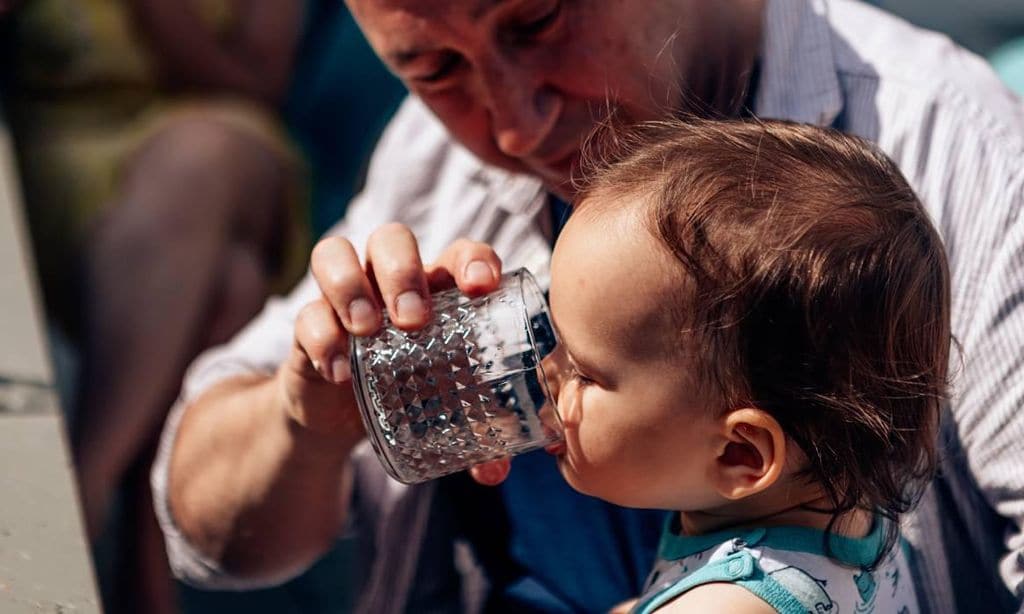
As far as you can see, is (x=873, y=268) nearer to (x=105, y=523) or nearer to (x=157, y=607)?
(x=157, y=607)

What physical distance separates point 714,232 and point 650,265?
5 cm

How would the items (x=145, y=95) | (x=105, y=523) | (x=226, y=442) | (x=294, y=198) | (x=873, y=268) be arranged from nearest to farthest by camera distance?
1. (x=873, y=268)
2. (x=226, y=442)
3. (x=105, y=523)
4. (x=294, y=198)
5. (x=145, y=95)

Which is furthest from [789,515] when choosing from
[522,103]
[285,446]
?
[285,446]

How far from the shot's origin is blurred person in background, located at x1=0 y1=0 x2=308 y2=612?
2303 millimetres

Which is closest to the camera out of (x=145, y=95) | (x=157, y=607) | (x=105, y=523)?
(x=157, y=607)

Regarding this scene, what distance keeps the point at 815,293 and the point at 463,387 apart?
259 mm

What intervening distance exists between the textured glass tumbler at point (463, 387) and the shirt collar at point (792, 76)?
0.34 metres

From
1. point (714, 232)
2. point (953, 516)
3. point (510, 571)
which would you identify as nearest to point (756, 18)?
point (714, 232)

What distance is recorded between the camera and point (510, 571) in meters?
1.42

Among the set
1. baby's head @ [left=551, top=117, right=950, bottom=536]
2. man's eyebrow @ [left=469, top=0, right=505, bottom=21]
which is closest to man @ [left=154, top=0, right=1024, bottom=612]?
man's eyebrow @ [left=469, top=0, right=505, bottom=21]

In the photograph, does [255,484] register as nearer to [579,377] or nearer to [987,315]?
[579,377]

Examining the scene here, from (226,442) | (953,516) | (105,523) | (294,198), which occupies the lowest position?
(105,523)

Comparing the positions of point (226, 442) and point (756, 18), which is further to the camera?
point (226, 442)

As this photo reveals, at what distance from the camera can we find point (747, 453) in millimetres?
958
